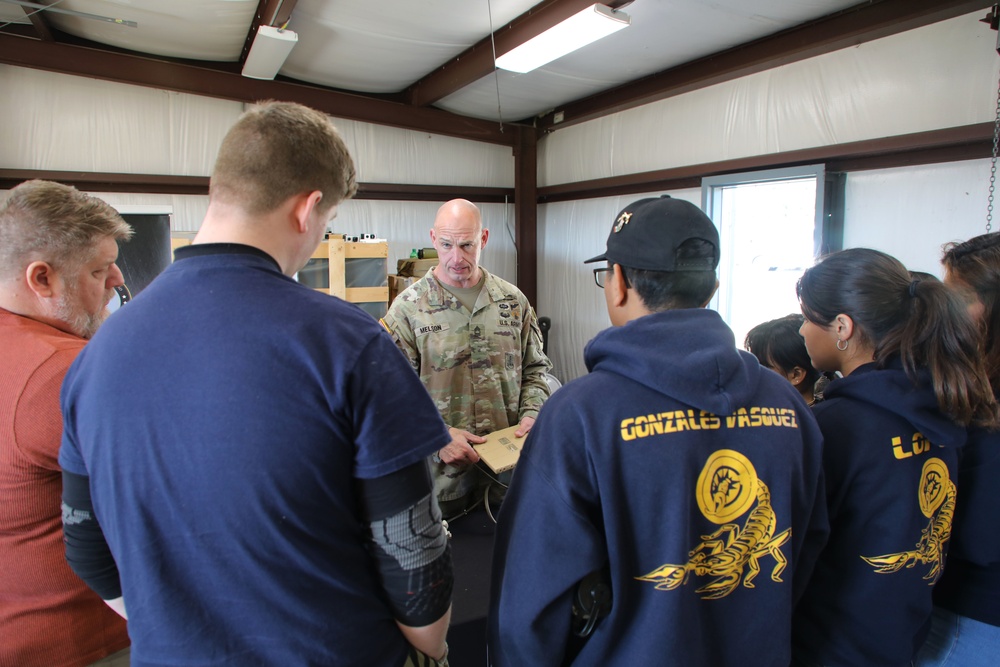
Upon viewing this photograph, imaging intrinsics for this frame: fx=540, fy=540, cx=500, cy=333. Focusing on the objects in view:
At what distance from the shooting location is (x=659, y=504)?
856 millimetres

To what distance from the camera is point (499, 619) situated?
3.04 ft

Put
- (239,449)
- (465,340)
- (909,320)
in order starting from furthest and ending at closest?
1. (465,340)
2. (909,320)
3. (239,449)

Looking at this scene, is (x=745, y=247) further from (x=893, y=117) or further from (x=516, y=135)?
(x=516, y=135)

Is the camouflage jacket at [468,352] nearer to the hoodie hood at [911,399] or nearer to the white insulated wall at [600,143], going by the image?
the hoodie hood at [911,399]

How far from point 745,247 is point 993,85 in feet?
5.17

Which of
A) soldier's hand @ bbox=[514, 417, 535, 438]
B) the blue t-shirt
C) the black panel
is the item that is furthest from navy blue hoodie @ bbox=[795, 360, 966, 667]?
the black panel

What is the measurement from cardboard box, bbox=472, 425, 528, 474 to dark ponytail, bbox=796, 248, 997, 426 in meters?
0.94

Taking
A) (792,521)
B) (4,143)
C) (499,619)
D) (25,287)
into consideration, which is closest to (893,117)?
(792,521)

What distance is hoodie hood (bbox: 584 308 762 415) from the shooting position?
85 cm

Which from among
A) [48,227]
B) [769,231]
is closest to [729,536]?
[48,227]

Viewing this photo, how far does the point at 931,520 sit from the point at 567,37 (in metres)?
2.79

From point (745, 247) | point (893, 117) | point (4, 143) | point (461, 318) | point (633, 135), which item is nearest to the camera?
point (461, 318)

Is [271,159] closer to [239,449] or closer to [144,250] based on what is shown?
[239,449]

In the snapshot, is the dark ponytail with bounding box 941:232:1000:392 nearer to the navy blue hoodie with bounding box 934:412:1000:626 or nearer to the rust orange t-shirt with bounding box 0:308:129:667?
the navy blue hoodie with bounding box 934:412:1000:626
